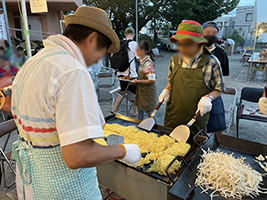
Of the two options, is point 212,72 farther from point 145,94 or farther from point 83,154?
point 83,154

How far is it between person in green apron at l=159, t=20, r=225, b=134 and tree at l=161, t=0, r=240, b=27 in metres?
17.0

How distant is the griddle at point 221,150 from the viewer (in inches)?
53.8

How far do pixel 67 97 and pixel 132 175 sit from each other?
1122 mm

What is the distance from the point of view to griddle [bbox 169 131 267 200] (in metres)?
1.37

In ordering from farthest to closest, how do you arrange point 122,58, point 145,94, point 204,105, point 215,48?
1. point 122,58
2. point 145,94
3. point 215,48
4. point 204,105

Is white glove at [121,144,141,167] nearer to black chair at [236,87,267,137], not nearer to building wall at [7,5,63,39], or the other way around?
black chair at [236,87,267,137]

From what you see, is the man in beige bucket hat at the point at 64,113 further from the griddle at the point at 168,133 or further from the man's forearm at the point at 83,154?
the griddle at the point at 168,133

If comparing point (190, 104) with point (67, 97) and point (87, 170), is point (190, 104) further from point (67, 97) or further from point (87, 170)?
point (67, 97)

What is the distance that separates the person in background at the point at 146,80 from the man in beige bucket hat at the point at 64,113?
245 centimetres

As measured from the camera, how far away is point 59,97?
2.77ft

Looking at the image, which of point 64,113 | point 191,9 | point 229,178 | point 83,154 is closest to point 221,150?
point 229,178

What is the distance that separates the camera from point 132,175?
1.67 m

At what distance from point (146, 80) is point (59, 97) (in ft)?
9.41

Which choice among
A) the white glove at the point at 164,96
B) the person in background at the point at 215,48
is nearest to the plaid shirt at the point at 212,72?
the white glove at the point at 164,96
